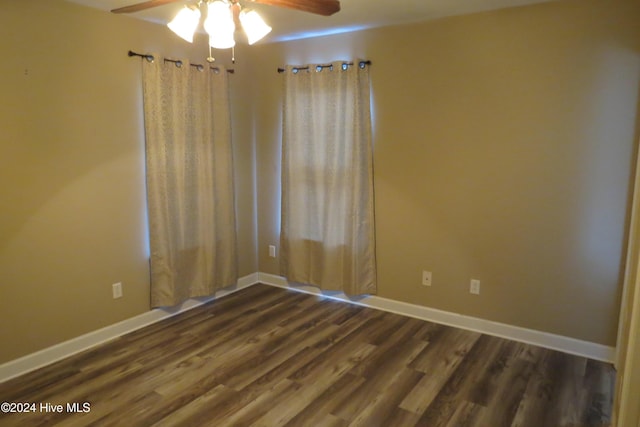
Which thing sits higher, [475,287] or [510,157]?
[510,157]

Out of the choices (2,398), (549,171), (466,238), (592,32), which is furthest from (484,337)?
(2,398)

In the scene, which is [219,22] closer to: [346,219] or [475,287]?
[346,219]

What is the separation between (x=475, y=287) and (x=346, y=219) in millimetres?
1231

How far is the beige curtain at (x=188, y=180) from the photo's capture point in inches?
137

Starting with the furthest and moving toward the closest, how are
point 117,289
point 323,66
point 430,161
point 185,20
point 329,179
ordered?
point 329,179, point 323,66, point 430,161, point 117,289, point 185,20

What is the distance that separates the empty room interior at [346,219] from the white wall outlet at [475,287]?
0.14ft

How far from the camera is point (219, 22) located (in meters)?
1.99

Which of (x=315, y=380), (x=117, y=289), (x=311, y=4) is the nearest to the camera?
(x=311, y=4)

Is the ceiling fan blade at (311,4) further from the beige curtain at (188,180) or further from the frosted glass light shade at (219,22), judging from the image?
the beige curtain at (188,180)

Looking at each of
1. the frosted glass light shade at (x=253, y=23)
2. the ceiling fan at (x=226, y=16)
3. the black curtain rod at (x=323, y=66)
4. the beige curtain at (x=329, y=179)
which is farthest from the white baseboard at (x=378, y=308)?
the frosted glass light shade at (x=253, y=23)

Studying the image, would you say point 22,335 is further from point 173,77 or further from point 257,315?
point 173,77

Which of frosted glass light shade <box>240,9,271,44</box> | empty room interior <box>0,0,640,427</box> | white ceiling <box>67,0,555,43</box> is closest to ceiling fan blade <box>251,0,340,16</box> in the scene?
frosted glass light shade <box>240,9,271,44</box>

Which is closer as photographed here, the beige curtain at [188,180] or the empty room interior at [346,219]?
the empty room interior at [346,219]

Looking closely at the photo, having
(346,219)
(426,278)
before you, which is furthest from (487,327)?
(346,219)
